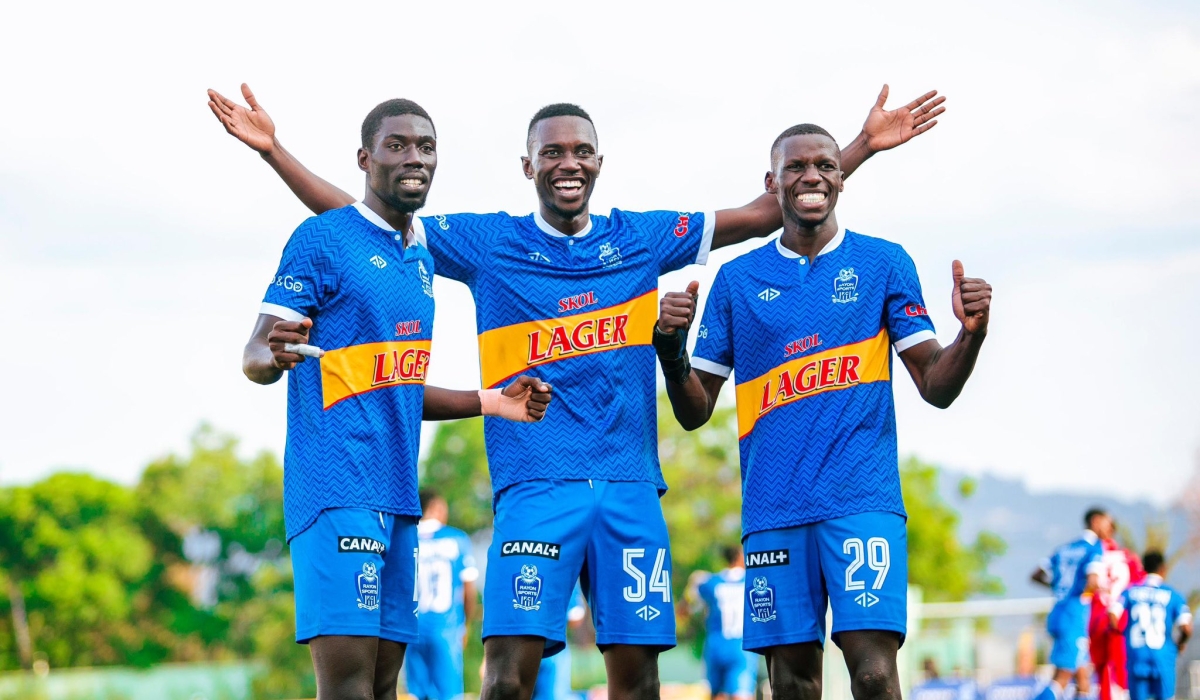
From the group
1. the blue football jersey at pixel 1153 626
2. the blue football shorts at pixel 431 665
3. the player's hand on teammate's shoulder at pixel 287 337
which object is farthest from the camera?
the blue football jersey at pixel 1153 626

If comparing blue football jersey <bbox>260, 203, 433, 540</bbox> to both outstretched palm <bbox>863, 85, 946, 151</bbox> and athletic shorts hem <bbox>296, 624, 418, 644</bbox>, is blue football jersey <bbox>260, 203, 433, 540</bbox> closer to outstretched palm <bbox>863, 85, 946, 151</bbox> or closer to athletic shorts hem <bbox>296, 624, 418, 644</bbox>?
athletic shorts hem <bbox>296, 624, 418, 644</bbox>

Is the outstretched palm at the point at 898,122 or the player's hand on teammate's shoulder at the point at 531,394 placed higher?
the outstretched palm at the point at 898,122

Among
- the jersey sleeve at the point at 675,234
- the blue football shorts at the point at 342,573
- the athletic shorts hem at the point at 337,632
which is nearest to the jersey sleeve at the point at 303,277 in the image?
the blue football shorts at the point at 342,573

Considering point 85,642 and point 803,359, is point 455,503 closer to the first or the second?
point 85,642

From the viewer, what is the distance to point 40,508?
59312 mm

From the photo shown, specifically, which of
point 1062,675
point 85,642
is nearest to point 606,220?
point 1062,675

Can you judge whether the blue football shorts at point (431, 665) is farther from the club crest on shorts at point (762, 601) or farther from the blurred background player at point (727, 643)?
the club crest on shorts at point (762, 601)

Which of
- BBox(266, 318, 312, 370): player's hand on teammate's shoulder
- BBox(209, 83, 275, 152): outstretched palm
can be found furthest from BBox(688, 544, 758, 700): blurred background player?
BBox(266, 318, 312, 370): player's hand on teammate's shoulder

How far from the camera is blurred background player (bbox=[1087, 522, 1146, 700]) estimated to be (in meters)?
15.6

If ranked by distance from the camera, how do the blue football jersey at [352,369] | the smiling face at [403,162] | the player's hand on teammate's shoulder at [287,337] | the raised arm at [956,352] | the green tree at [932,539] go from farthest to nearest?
the green tree at [932,539]
the smiling face at [403,162]
the raised arm at [956,352]
the blue football jersey at [352,369]
the player's hand on teammate's shoulder at [287,337]

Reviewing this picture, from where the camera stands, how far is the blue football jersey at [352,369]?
5355 millimetres

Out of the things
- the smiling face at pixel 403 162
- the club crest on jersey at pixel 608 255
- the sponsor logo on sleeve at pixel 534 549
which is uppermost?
the smiling face at pixel 403 162

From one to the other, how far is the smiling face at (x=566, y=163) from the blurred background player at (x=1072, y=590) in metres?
10.9

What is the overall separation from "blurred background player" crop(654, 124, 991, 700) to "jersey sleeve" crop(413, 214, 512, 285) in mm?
1023
